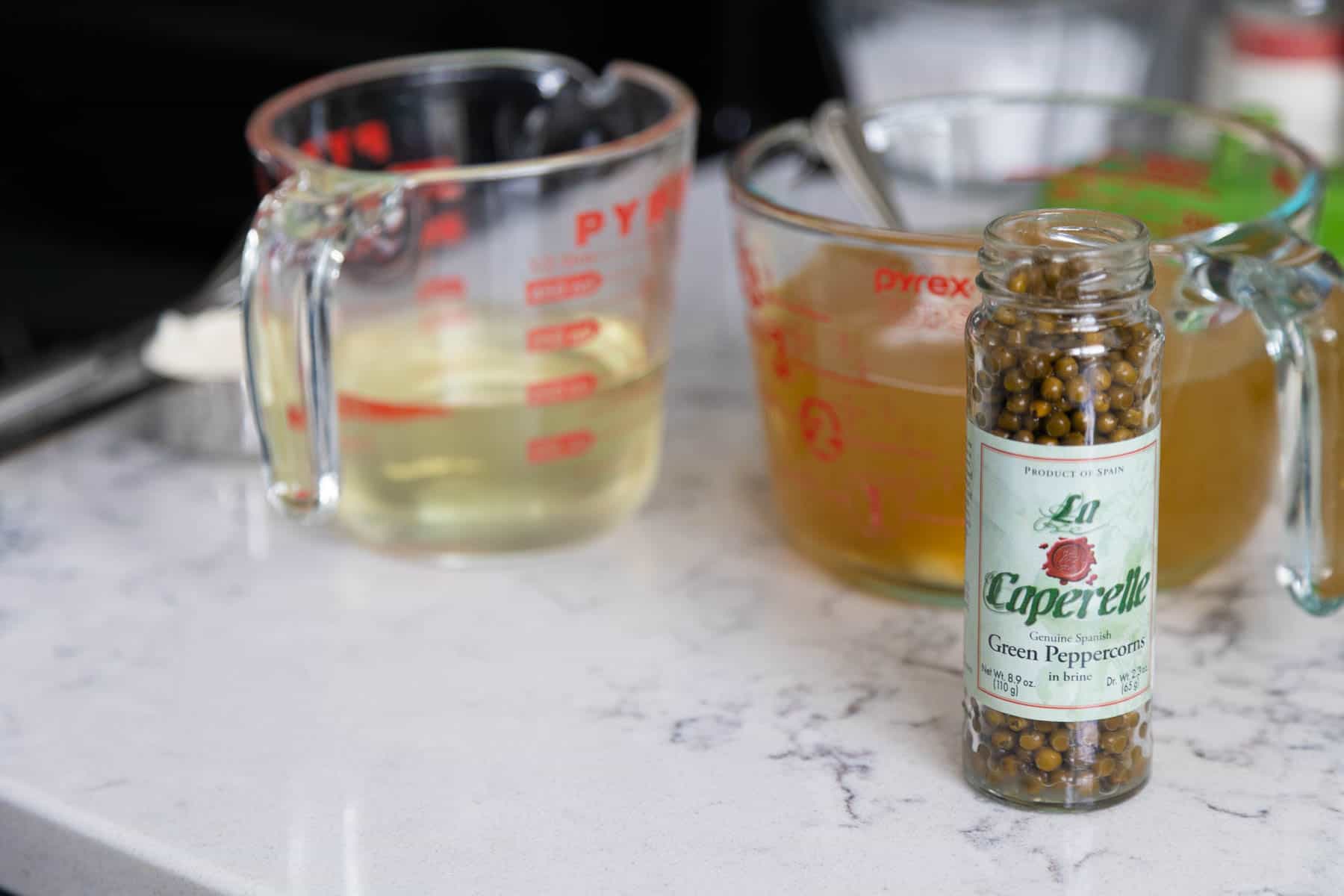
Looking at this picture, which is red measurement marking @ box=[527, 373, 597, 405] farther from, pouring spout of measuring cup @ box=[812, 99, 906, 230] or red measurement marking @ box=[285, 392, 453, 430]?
pouring spout of measuring cup @ box=[812, 99, 906, 230]

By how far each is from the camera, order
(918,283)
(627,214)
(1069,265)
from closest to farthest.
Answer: (1069,265) → (918,283) → (627,214)

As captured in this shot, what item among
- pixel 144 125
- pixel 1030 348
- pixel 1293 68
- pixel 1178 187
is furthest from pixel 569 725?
pixel 1293 68

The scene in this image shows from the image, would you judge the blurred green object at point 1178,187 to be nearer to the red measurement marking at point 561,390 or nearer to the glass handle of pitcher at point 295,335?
the red measurement marking at point 561,390

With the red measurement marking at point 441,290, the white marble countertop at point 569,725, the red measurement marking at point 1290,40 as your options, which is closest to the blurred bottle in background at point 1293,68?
the red measurement marking at point 1290,40

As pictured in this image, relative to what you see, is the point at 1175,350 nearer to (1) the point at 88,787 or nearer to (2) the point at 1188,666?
(2) the point at 1188,666

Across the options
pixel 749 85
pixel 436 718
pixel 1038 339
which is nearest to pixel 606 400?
pixel 436 718

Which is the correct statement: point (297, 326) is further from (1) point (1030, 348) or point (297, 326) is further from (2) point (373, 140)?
(1) point (1030, 348)
